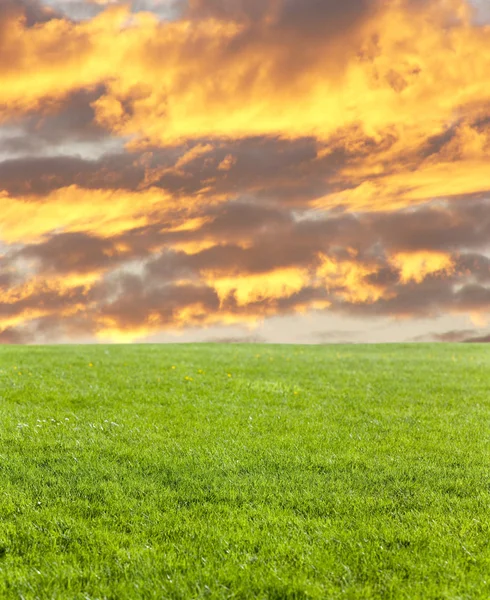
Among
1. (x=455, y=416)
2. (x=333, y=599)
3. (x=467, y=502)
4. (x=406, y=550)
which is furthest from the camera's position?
(x=455, y=416)

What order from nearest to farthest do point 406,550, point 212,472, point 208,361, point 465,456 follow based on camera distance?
point 406,550 < point 212,472 < point 465,456 < point 208,361

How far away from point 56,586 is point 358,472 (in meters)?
5.94

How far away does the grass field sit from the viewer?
6.88 m

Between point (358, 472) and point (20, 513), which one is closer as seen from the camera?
point (20, 513)

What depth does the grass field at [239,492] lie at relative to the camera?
22.6 ft

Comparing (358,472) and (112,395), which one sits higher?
(112,395)

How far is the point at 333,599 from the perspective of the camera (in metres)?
6.38

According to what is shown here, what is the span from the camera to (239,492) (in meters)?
9.48

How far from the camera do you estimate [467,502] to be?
928 centimetres

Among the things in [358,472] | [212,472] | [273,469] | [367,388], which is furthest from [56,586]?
[367,388]

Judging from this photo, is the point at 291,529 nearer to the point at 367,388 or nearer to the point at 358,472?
the point at 358,472

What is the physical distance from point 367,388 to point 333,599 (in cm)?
1322

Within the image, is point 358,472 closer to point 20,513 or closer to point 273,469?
point 273,469

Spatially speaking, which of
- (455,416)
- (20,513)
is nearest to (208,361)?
(455,416)
